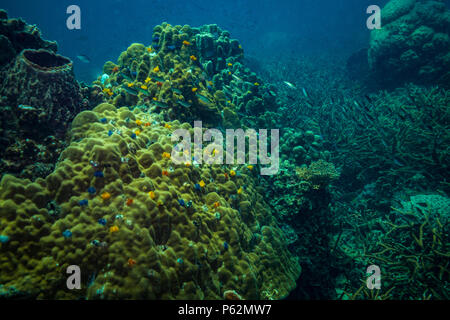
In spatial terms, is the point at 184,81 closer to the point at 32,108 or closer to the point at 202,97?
the point at 202,97

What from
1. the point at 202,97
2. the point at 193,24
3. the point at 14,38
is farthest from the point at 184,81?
the point at 193,24

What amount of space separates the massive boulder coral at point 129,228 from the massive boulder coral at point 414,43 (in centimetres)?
1353

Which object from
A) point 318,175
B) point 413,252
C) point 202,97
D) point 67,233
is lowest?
point 413,252

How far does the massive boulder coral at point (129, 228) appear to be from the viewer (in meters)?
2.67

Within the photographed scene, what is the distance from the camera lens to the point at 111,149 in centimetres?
335

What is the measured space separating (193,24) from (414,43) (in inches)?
2399

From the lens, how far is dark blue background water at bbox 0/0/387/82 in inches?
1400

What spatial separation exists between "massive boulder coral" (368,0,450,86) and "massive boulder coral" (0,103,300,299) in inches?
533

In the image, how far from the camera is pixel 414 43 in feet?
38.6

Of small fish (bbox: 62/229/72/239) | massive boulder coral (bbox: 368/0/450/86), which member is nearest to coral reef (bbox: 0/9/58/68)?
small fish (bbox: 62/229/72/239)

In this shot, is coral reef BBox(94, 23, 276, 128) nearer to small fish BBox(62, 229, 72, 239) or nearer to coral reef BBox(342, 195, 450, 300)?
small fish BBox(62, 229, 72, 239)

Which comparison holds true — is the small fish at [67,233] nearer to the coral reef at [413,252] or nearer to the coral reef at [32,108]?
the coral reef at [32,108]
